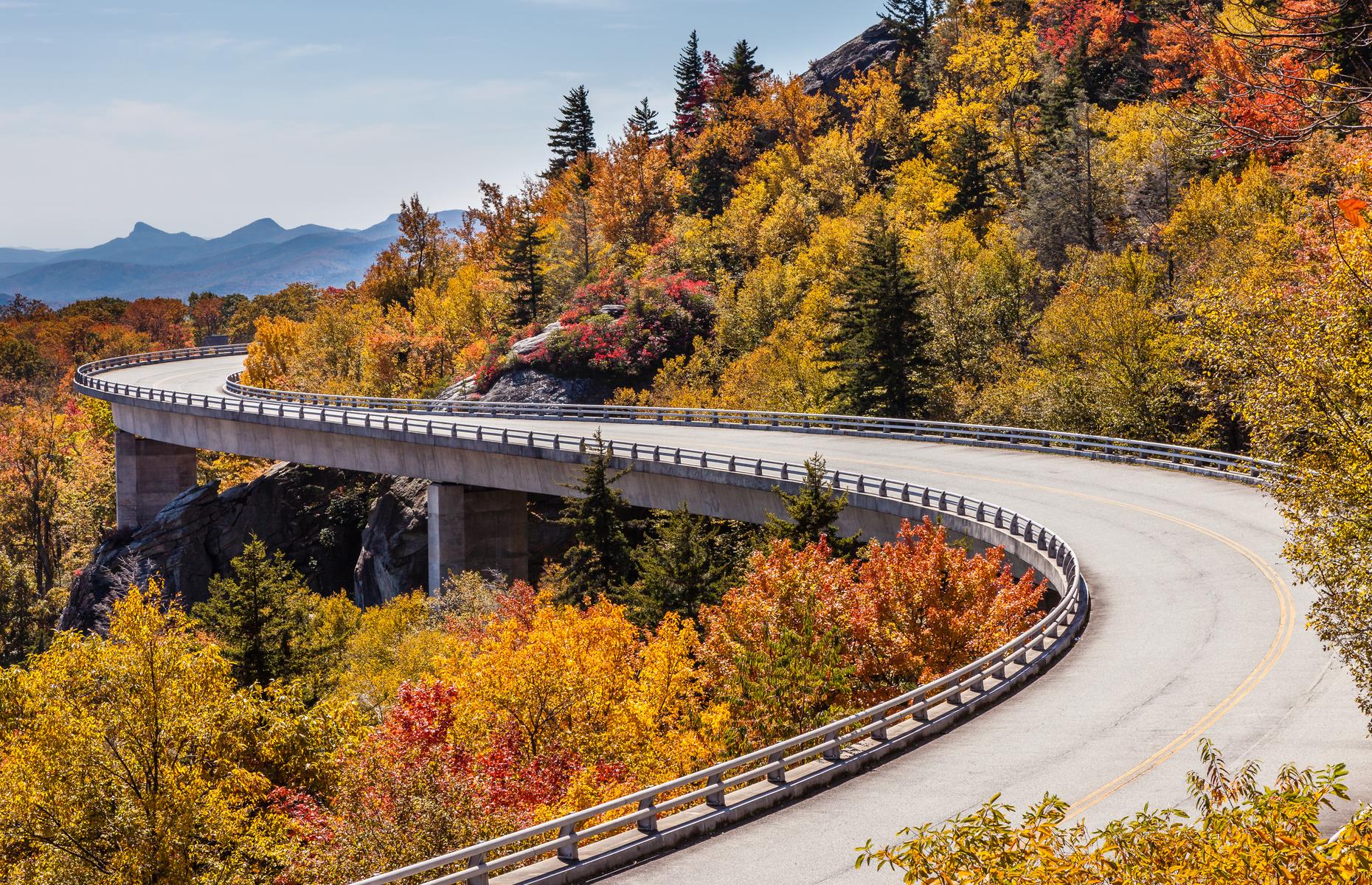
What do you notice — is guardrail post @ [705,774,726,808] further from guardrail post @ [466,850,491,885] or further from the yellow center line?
the yellow center line

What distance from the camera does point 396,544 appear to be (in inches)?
2291

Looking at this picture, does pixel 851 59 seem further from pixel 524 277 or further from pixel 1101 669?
pixel 1101 669

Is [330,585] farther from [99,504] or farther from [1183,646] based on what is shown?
[1183,646]

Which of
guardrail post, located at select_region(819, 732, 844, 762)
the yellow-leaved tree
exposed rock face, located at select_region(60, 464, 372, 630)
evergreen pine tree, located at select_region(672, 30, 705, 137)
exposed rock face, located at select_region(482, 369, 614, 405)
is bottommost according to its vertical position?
exposed rock face, located at select_region(60, 464, 372, 630)

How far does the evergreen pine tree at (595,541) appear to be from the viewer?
127 feet

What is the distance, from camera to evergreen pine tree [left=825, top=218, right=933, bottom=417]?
2132 inches

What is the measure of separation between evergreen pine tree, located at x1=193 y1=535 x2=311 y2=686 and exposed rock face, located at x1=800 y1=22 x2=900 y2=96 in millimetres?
92727

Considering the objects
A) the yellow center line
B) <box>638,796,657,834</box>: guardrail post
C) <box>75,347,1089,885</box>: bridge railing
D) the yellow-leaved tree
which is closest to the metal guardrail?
the yellow center line

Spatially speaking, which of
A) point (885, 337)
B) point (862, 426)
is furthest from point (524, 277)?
point (862, 426)

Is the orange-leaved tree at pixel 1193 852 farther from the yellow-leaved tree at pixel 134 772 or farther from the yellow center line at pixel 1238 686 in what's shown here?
the yellow-leaved tree at pixel 134 772

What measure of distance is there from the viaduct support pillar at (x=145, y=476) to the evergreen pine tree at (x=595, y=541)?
Answer: 44.9 metres

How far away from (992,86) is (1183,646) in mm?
72881

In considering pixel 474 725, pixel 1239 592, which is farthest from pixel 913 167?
pixel 474 725

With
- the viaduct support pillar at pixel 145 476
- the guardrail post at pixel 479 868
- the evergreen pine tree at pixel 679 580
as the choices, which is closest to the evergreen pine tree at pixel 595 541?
the evergreen pine tree at pixel 679 580
